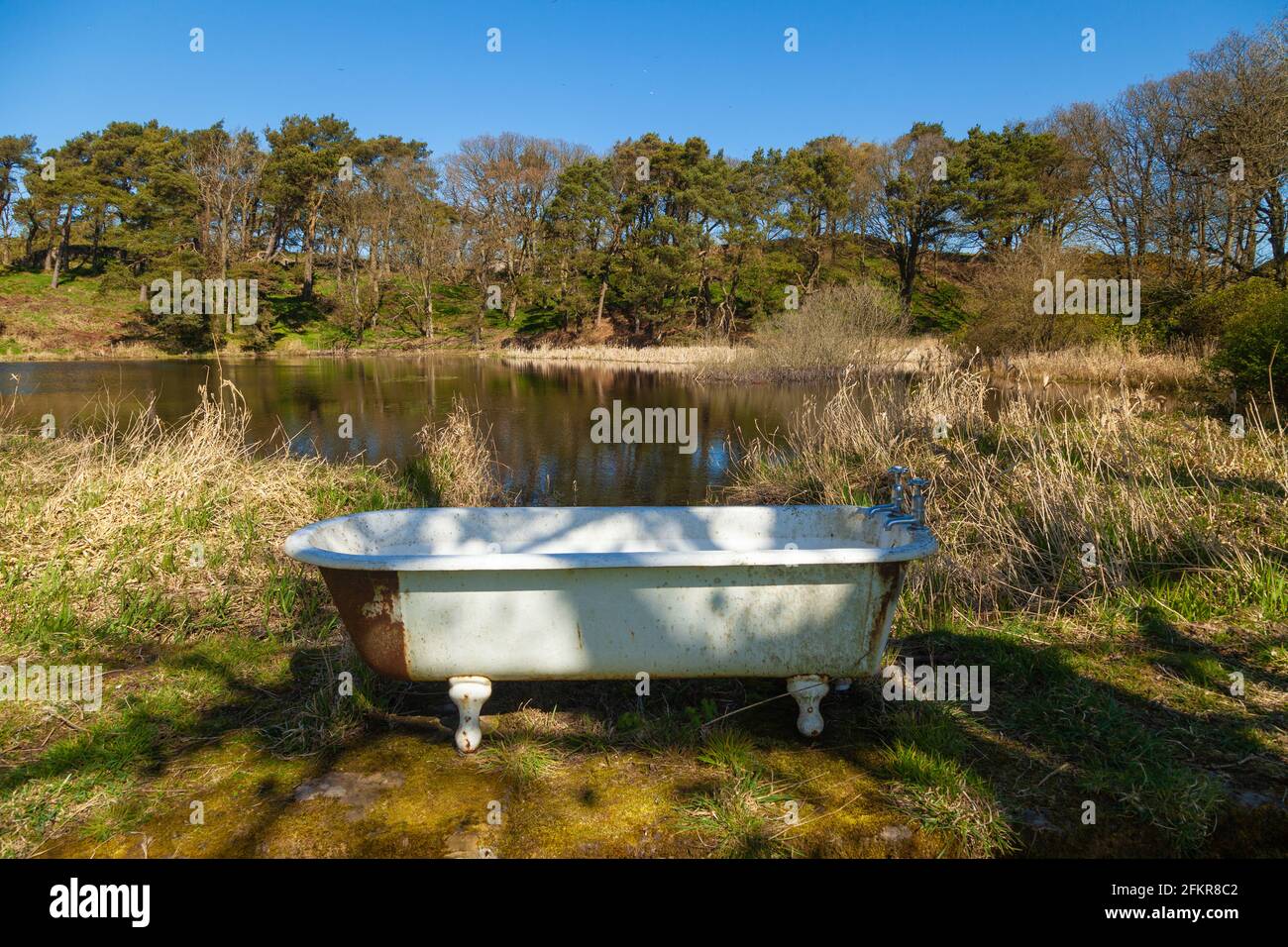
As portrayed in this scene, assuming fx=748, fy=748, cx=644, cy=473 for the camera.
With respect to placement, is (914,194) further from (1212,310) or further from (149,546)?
(149,546)

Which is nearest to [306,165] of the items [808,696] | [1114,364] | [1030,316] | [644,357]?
[644,357]

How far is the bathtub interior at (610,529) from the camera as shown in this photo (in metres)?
3.30

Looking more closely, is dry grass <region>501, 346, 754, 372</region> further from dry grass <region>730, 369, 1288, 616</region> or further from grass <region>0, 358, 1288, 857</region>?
grass <region>0, 358, 1288, 857</region>

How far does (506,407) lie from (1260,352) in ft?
40.3

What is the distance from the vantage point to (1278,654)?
10.8 feet

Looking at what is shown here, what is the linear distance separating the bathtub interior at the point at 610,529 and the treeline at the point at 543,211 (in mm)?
26237

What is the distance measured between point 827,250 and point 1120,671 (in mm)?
34602

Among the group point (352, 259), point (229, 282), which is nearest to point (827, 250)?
point (352, 259)

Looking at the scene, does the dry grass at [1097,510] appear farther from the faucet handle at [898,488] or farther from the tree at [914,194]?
the tree at [914,194]

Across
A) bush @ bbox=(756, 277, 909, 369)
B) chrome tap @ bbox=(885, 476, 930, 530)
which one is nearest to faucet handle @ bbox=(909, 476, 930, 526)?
chrome tap @ bbox=(885, 476, 930, 530)

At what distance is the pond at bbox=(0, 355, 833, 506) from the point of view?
1006 centimetres

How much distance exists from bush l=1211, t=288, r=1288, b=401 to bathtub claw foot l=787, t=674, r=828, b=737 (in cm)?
790

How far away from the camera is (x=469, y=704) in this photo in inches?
103
